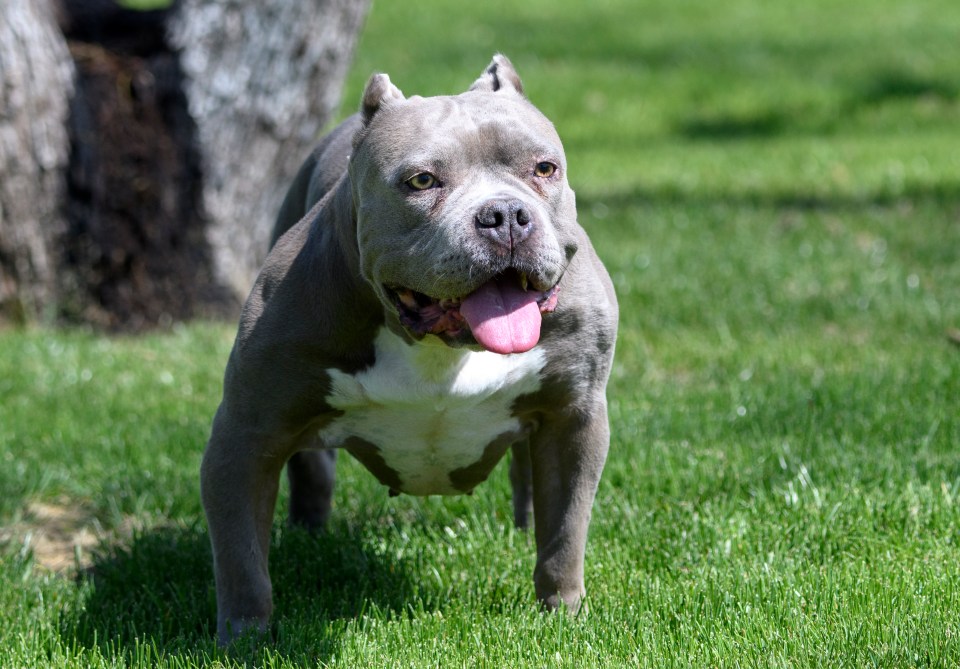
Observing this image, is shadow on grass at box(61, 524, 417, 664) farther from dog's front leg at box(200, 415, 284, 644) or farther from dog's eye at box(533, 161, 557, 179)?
dog's eye at box(533, 161, 557, 179)

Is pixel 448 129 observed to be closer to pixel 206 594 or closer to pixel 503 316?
pixel 503 316

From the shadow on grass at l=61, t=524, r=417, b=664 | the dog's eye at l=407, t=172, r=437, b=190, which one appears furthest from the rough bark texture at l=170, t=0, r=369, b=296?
the dog's eye at l=407, t=172, r=437, b=190

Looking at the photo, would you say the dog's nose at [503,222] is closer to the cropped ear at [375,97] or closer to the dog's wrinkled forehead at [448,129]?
the dog's wrinkled forehead at [448,129]

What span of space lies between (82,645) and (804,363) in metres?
3.84

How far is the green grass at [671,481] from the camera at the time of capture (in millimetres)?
3692

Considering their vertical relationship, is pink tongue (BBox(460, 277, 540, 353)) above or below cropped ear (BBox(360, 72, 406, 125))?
below

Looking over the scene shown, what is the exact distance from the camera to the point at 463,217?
3322 mm

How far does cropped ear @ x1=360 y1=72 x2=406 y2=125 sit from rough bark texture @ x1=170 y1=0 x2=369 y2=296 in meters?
Result: 3.75

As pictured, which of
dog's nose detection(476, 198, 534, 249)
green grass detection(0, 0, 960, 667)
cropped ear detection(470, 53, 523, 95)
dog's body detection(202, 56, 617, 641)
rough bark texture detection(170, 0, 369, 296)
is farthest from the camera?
rough bark texture detection(170, 0, 369, 296)

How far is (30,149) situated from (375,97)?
401 centimetres

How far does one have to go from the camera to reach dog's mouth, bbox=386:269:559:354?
10.8ft

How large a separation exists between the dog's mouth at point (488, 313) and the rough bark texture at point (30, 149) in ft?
14.0

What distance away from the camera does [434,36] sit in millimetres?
15508

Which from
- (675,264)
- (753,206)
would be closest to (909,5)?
(753,206)
